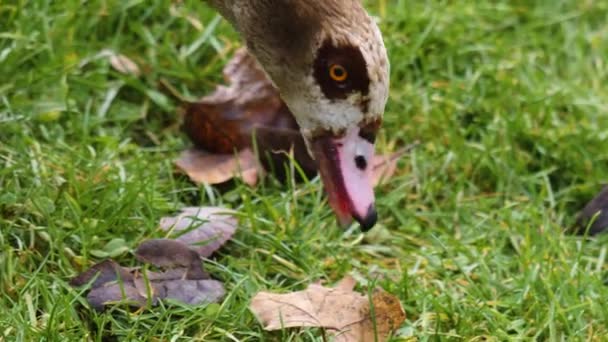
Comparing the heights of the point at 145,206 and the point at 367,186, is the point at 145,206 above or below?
below

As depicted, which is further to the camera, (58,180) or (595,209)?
(595,209)

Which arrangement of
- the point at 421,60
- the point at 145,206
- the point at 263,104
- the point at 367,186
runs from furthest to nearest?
1. the point at 421,60
2. the point at 263,104
3. the point at 145,206
4. the point at 367,186

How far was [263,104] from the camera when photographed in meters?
4.70

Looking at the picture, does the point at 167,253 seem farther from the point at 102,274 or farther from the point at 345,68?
the point at 345,68

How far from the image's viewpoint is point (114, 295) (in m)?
3.60

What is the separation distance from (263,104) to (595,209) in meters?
1.24

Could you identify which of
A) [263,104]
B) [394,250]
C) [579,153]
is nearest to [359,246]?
[394,250]

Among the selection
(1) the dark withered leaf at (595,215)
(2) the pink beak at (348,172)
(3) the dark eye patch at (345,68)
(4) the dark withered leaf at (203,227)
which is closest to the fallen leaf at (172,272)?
(4) the dark withered leaf at (203,227)

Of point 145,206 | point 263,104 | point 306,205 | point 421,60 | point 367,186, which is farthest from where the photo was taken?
point 421,60

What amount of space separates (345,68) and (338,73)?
31 millimetres

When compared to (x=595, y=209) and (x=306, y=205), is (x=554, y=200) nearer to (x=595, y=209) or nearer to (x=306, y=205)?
(x=595, y=209)

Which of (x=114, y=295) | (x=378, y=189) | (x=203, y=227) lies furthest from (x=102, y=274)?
(x=378, y=189)

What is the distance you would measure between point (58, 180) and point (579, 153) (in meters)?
1.96

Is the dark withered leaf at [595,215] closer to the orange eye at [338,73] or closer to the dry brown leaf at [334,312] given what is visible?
the dry brown leaf at [334,312]
